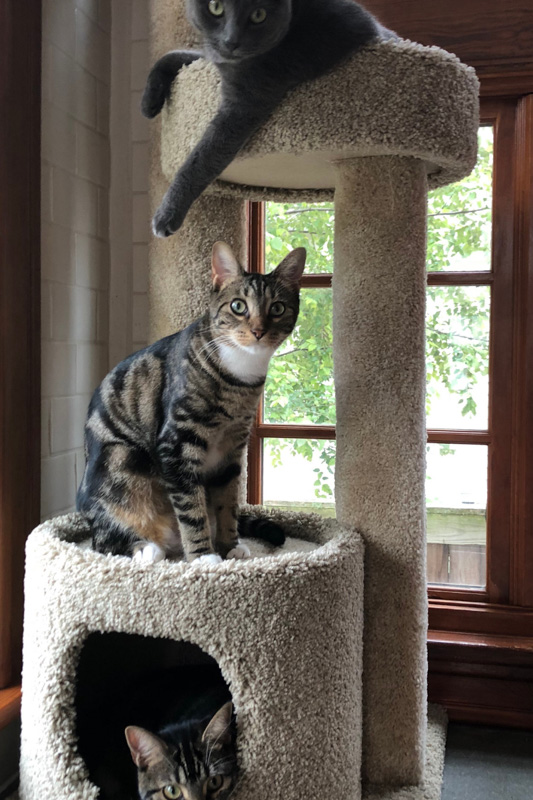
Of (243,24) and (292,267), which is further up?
(243,24)

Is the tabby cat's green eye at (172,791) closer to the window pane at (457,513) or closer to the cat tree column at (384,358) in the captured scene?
the cat tree column at (384,358)

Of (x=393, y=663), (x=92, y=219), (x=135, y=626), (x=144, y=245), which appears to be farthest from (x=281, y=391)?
(x=135, y=626)

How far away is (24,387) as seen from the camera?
1445 mm

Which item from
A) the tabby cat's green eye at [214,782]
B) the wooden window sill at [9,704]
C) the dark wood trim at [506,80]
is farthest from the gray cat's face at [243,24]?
the wooden window sill at [9,704]

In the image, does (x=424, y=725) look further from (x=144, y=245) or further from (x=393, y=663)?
(x=144, y=245)

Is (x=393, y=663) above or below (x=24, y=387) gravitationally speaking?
below

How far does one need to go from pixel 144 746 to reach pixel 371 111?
1.08m

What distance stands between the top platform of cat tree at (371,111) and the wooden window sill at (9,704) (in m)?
1.11

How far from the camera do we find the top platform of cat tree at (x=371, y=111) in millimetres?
1198

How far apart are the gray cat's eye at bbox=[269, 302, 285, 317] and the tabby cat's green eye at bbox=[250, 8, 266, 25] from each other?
450 mm

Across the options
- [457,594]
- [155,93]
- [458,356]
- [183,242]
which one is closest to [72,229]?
[183,242]

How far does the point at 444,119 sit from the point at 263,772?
1108mm

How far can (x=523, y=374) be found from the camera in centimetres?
172

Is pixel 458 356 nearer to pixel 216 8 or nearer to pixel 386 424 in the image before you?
pixel 386 424
